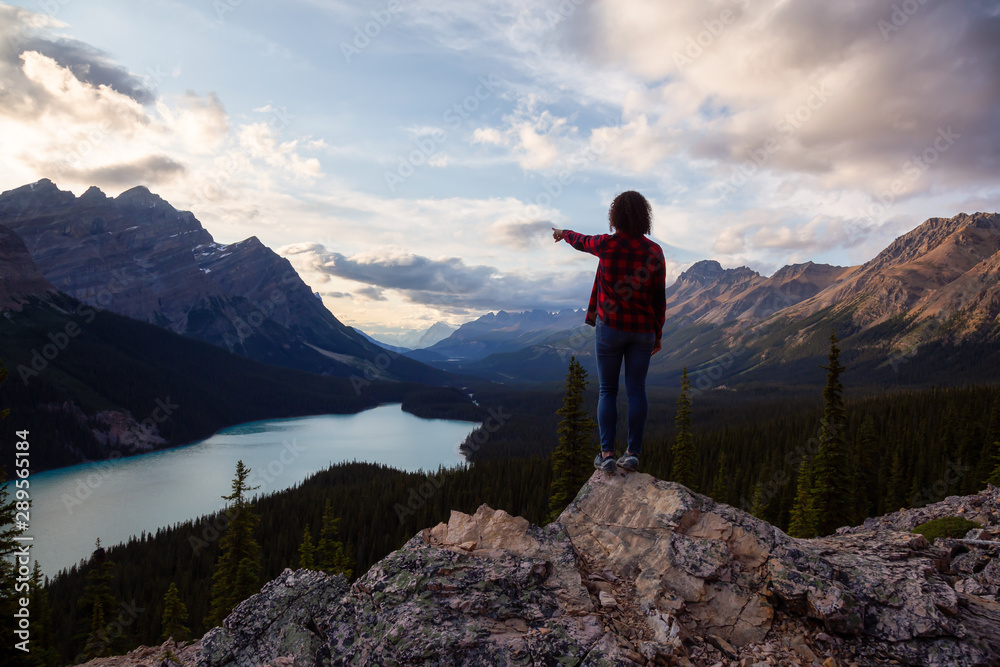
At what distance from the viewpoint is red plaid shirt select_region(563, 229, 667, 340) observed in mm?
6980

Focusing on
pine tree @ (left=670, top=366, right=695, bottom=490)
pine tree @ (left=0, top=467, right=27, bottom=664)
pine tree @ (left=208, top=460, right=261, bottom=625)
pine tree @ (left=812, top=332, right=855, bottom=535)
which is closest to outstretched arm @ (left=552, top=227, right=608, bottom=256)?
pine tree @ (left=0, top=467, right=27, bottom=664)

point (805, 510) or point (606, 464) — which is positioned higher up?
point (606, 464)

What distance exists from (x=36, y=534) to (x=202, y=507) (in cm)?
2225

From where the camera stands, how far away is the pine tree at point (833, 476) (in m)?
28.2

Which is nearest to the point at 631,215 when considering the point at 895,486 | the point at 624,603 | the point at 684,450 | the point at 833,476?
the point at 624,603

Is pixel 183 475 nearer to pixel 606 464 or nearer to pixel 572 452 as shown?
pixel 572 452

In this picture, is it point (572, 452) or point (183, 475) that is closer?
point (572, 452)

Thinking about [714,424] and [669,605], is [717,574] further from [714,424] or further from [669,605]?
[714,424]

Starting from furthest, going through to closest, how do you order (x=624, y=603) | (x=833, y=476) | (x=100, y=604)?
(x=100, y=604)
(x=833, y=476)
(x=624, y=603)

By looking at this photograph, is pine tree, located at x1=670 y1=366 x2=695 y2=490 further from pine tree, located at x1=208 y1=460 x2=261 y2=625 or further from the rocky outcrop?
pine tree, located at x1=208 y1=460 x2=261 y2=625

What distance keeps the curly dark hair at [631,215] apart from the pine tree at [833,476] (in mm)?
27352

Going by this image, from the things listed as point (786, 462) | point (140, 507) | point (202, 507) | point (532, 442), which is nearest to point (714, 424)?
point (532, 442)

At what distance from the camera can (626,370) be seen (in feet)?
24.0

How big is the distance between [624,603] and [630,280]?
14.1 ft
